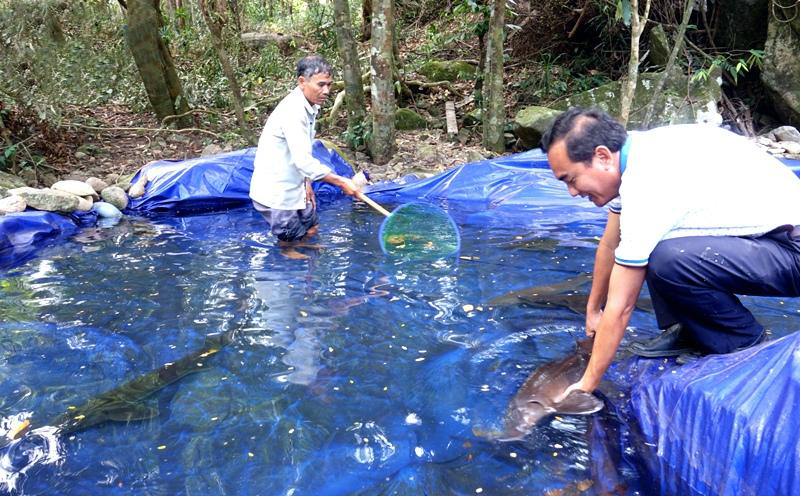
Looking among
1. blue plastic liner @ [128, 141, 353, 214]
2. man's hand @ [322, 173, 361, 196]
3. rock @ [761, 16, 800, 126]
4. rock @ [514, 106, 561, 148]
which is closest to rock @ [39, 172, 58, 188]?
blue plastic liner @ [128, 141, 353, 214]

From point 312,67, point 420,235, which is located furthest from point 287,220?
point 312,67

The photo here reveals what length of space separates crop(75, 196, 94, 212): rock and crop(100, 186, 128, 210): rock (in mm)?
178

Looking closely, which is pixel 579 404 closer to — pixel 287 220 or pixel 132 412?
pixel 132 412

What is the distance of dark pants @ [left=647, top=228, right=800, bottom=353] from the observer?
1846mm

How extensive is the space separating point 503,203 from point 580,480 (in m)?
3.56

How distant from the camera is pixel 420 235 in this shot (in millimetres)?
4027

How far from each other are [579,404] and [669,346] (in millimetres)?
377

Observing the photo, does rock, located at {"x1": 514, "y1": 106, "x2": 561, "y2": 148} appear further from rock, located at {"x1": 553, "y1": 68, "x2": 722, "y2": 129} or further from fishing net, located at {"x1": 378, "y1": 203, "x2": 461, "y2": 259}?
fishing net, located at {"x1": 378, "y1": 203, "x2": 461, "y2": 259}

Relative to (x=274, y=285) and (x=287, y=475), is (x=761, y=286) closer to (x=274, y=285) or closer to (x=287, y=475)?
(x=287, y=475)

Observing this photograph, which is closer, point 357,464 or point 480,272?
point 357,464

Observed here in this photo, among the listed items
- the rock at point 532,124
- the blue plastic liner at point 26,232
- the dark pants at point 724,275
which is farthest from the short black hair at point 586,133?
the rock at point 532,124

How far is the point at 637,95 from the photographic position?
7.35 meters

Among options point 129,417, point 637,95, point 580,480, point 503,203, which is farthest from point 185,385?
point 637,95

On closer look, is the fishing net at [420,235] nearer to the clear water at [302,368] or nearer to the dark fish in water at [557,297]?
the clear water at [302,368]
